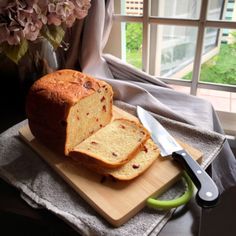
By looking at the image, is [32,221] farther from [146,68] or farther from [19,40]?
[146,68]

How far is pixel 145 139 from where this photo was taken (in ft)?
2.30

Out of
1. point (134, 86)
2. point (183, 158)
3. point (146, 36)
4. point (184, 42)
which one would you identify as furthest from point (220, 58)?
point (183, 158)

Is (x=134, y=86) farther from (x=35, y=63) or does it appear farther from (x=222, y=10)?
(x=222, y=10)

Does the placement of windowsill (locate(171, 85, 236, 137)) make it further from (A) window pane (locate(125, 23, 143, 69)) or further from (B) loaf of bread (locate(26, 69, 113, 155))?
(B) loaf of bread (locate(26, 69, 113, 155))

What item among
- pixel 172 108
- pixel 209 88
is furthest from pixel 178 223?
pixel 209 88

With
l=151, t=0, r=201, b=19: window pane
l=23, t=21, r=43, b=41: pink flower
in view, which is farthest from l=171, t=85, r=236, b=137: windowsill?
l=23, t=21, r=43, b=41: pink flower

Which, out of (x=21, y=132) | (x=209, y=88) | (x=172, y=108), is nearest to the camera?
(x=21, y=132)

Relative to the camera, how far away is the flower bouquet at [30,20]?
0.63 meters

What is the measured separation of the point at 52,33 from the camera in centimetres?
76

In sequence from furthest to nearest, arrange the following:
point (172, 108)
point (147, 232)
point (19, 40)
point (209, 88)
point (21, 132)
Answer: point (209, 88)
point (172, 108)
point (21, 132)
point (19, 40)
point (147, 232)

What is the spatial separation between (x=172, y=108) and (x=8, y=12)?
502 millimetres

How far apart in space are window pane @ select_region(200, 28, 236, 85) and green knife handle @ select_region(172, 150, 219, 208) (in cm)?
52

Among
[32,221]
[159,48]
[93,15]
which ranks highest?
[93,15]

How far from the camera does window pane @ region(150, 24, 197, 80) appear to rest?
1.09 metres
